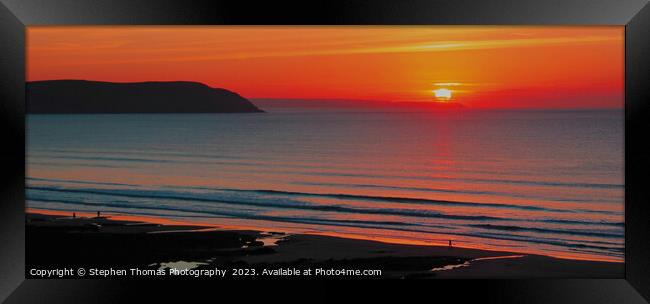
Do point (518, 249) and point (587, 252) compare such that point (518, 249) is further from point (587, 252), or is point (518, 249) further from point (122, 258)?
point (122, 258)

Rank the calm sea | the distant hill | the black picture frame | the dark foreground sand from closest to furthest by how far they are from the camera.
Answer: the black picture frame → the dark foreground sand → the distant hill → the calm sea

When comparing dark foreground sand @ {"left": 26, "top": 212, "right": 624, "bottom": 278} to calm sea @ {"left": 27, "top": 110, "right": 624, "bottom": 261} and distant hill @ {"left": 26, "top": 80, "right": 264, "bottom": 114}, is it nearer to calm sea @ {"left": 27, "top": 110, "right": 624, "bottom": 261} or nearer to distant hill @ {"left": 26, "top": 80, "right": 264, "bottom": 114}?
calm sea @ {"left": 27, "top": 110, "right": 624, "bottom": 261}

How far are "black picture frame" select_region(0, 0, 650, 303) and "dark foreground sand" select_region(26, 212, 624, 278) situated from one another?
5.4 inches

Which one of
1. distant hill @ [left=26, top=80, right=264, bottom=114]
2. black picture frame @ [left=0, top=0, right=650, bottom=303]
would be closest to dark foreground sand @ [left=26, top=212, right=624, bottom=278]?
black picture frame @ [left=0, top=0, right=650, bottom=303]

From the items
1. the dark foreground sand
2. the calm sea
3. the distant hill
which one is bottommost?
the dark foreground sand

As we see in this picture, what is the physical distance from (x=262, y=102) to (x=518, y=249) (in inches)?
105

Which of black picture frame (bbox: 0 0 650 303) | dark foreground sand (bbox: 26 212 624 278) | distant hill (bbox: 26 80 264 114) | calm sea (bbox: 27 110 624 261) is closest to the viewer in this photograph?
black picture frame (bbox: 0 0 650 303)

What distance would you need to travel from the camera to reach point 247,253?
5.69 m

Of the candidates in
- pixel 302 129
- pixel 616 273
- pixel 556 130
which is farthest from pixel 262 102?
pixel 616 273

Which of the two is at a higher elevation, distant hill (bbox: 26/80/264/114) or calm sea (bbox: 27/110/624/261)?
distant hill (bbox: 26/80/264/114)

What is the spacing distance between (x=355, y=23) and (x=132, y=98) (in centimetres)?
219

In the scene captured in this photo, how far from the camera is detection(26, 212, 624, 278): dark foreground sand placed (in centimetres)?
543

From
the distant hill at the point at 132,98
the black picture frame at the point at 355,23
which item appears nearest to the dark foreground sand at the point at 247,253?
the black picture frame at the point at 355,23

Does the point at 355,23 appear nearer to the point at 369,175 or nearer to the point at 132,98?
the point at 132,98
